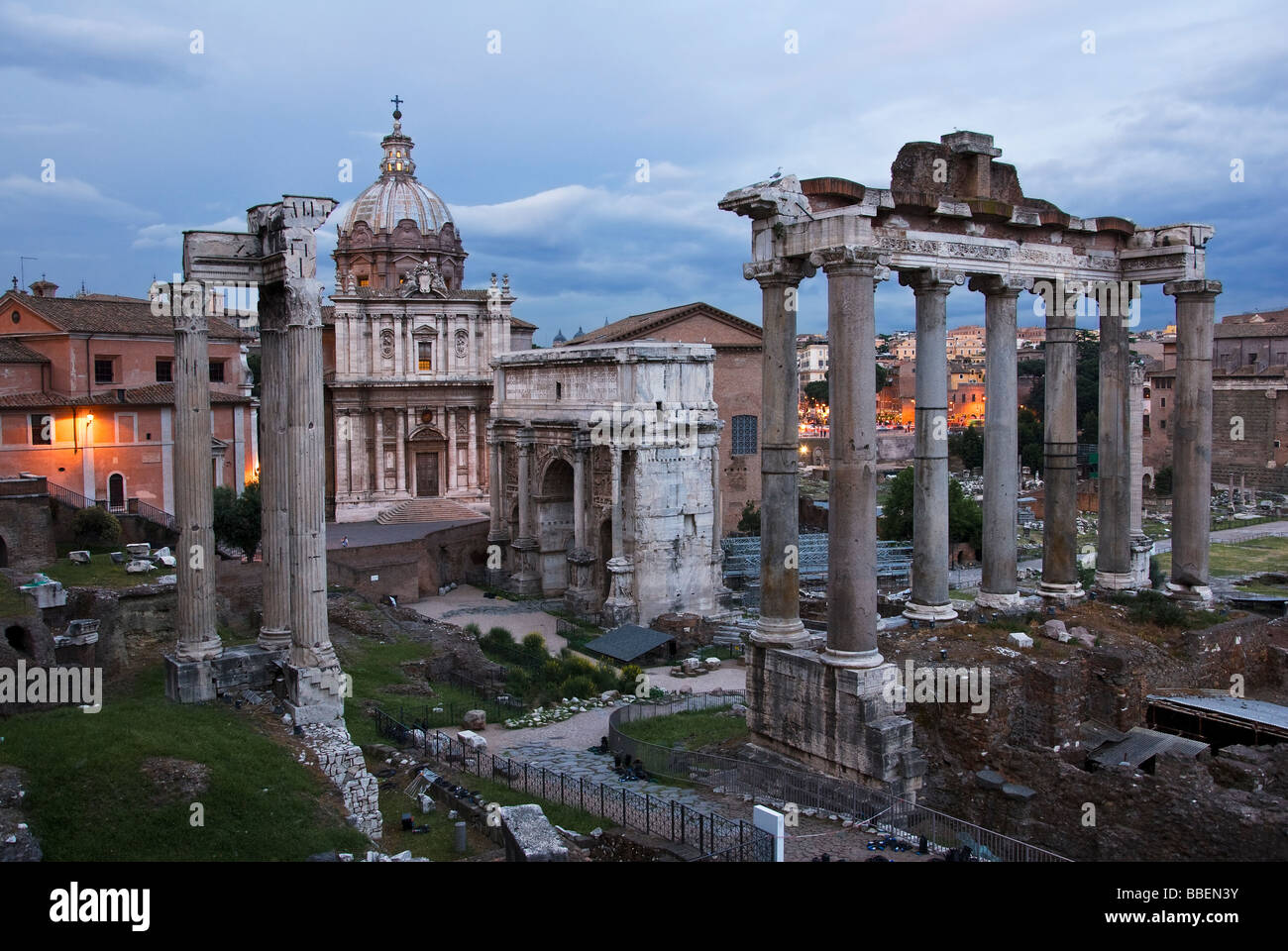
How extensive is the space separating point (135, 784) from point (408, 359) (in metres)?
33.7

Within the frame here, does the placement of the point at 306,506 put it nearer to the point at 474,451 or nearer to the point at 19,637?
the point at 19,637

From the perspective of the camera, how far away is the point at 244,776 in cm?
1201

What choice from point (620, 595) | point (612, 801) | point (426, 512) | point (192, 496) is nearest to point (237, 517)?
point (620, 595)

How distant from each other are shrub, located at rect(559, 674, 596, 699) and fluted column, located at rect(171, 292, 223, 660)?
→ 32.4 ft

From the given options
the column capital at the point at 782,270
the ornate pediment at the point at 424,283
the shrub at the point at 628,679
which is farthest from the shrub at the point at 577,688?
the ornate pediment at the point at 424,283

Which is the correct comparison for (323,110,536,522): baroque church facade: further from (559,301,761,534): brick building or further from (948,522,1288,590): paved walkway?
(948,522,1288,590): paved walkway

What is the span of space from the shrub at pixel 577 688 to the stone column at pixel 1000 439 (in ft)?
32.7

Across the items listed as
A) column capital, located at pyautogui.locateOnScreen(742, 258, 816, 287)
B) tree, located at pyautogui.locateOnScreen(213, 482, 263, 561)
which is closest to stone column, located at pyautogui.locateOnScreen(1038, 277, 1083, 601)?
column capital, located at pyautogui.locateOnScreen(742, 258, 816, 287)

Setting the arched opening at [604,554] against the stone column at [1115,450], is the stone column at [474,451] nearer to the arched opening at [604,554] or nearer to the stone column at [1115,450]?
the arched opening at [604,554]

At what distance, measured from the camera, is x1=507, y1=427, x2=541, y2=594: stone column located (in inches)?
1468

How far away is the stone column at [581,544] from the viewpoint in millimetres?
34156

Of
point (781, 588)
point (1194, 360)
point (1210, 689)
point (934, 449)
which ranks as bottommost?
point (1210, 689)
